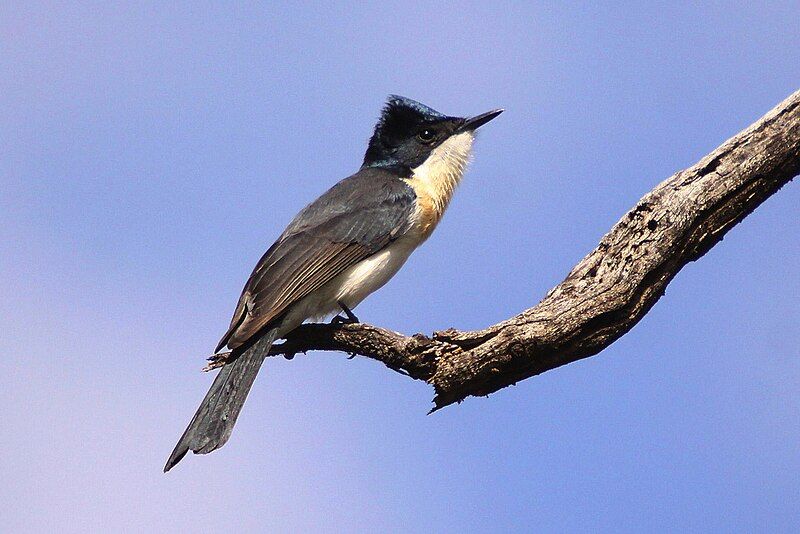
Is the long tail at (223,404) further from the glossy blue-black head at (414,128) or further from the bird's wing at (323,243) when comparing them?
the glossy blue-black head at (414,128)

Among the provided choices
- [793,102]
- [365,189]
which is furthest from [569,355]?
[365,189]

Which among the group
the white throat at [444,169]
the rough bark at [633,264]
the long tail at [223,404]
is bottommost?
the rough bark at [633,264]

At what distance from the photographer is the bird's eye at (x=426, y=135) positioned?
8492mm

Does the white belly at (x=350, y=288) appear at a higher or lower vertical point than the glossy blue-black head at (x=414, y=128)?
lower

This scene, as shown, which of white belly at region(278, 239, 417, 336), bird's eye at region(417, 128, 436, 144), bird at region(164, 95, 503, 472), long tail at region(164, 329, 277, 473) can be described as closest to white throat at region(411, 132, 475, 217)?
bird at region(164, 95, 503, 472)

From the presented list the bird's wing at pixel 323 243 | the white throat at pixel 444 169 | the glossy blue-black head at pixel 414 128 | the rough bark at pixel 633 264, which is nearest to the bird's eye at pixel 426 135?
the glossy blue-black head at pixel 414 128

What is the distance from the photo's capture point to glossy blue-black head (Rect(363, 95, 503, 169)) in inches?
333

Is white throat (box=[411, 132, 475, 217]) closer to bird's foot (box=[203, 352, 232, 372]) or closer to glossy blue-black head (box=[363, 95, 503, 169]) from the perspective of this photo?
glossy blue-black head (box=[363, 95, 503, 169])

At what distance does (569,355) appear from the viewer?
543 centimetres

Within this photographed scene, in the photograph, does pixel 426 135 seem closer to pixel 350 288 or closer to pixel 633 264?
pixel 350 288

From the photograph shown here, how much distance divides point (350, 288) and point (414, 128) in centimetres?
193

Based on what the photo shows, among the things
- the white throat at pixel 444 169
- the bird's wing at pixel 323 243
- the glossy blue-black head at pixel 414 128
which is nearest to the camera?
the bird's wing at pixel 323 243

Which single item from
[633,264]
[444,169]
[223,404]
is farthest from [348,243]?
[633,264]

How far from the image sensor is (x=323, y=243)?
727cm
